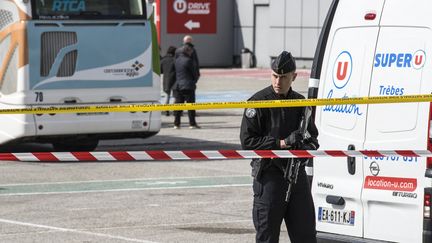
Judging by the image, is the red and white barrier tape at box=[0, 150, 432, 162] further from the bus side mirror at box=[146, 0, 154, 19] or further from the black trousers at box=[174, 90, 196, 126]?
the black trousers at box=[174, 90, 196, 126]

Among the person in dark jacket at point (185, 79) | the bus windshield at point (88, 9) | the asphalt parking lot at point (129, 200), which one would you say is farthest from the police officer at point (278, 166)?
the person in dark jacket at point (185, 79)

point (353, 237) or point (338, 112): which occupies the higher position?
point (338, 112)

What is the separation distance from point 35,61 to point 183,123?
7395mm

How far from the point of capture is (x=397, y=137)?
8.98 metres

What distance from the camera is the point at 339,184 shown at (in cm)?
949

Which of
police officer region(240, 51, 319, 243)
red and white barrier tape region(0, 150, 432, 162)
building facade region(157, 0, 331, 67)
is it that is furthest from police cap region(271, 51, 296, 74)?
building facade region(157, 0, 331, 67)

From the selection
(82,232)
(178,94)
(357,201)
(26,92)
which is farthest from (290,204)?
(178,94)

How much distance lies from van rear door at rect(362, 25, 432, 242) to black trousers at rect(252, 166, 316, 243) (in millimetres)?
674

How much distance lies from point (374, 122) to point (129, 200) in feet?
18.8

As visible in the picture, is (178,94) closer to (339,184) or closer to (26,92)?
(26,92)

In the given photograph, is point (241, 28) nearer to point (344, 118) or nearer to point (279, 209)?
point (344, 118)

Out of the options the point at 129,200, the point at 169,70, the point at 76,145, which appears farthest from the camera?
the point at 169,70

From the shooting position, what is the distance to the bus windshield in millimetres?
19000

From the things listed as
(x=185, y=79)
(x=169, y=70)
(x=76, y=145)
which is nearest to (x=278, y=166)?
(x=76, y=145)
